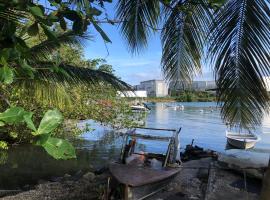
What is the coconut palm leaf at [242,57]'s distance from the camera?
19.0 ft

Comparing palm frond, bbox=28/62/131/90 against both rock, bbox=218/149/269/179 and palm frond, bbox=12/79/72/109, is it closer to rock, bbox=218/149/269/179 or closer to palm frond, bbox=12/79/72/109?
palm frond, bbox=12/79/72/109

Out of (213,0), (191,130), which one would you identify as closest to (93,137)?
(191,130)

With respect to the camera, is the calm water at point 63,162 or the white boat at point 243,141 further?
the white boat at point 243,141

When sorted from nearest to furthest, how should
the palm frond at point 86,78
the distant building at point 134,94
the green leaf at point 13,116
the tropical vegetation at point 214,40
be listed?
the green leaf at point 13,116
the tropical vegetation at point 214,40
the palm frond at point 86,78
the distant building at point 134,94

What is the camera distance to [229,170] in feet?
44.7

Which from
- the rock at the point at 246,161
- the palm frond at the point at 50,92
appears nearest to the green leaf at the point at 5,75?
the palm frond at the point at 50,92

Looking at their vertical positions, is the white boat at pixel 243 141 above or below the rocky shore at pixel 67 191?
above

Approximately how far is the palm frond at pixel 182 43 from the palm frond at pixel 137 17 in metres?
0.21

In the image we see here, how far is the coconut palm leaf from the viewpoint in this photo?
578 cm

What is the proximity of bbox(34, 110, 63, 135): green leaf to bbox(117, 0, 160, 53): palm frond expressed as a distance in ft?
17.3

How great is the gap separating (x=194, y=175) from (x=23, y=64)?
11.8 metres

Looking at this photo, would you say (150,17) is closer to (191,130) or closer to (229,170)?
(229,170)

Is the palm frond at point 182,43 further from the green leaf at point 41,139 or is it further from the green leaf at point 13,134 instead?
the green leaf at point 13,134

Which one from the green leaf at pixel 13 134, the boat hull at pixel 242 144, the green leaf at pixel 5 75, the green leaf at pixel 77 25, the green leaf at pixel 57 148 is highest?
the green leaf at pixel 77 25
